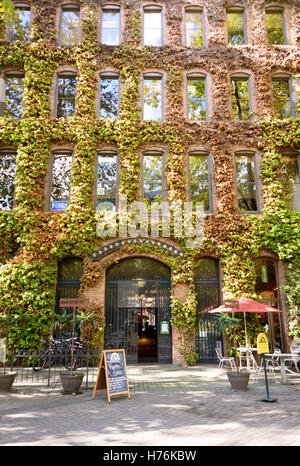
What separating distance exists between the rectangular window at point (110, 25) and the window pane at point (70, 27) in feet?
4.37

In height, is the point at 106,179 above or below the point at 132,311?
above

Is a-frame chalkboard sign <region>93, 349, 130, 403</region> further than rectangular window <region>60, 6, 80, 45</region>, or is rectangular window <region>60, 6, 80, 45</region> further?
rectangular window <region>60, 6, 80, 45</region>

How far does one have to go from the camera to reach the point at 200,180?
50.7 feet

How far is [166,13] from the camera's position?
56.6 feet

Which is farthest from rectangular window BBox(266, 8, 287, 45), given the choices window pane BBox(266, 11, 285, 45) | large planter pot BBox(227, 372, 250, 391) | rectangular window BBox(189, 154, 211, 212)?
large planter pot BBox(227, 372, 250, 391)

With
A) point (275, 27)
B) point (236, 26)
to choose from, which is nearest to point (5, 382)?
point (236, 26)

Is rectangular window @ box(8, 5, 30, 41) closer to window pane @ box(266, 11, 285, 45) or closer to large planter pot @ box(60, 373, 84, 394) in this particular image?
window pane @ box(266, 11, 285, 45)

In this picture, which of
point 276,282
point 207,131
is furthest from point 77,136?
point 276,282

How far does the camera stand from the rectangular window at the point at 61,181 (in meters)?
14.8

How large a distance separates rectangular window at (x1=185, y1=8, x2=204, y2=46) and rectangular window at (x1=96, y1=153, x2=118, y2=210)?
7500 millimetres

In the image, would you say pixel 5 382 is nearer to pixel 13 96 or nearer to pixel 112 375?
pixel 112 375

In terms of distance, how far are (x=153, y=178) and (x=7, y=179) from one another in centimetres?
661

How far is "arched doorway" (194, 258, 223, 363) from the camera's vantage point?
45.0 ft
